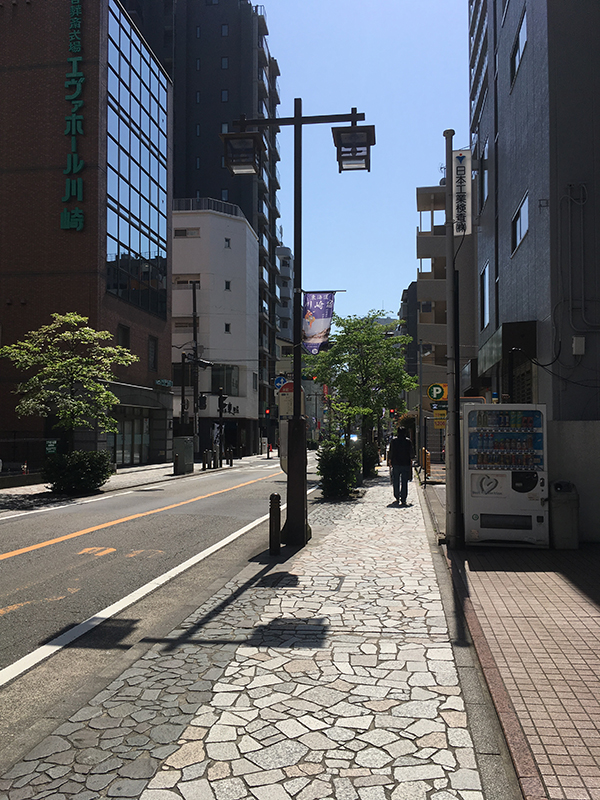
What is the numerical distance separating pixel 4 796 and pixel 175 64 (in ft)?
259

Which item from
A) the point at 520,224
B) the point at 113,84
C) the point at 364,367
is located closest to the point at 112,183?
the point at 113,84

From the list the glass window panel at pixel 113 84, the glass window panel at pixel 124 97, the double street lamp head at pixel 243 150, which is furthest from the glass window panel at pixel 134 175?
the double street lamp head at pixel 243 150

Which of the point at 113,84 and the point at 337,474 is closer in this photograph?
the point at 337,474

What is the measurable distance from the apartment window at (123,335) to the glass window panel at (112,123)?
943 cm

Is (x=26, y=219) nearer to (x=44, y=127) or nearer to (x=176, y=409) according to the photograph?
(x=44, y=127)

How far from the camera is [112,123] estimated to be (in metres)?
33.2

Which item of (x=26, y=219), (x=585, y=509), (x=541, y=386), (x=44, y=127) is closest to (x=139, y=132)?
(x=44, y=127)

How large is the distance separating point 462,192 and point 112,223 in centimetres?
2463

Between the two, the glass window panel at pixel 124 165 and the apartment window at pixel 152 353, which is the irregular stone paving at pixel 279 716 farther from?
the apartment window at pixel 152 353

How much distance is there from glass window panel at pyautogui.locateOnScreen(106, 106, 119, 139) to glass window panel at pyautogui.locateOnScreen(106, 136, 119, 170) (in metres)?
0.45

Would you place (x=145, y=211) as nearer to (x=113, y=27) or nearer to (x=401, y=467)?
(x=113, y=27)

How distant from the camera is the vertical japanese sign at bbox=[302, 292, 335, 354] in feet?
69.4

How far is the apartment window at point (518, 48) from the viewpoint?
49.3ft

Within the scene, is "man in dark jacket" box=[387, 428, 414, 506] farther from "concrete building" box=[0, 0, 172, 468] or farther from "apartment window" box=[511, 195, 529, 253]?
"concrete building" box=[0, 0, 172, 468]
